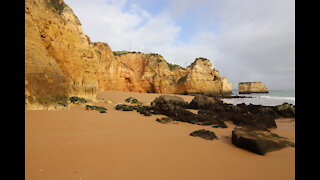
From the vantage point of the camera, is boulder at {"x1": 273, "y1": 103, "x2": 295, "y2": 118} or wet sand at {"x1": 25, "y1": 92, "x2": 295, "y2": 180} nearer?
wet sand at {"x1": 25, "y1": 92, "x2": 295, "y2": 180}

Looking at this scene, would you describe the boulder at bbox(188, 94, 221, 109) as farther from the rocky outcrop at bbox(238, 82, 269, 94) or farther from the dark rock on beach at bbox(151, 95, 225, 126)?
the rocky outcrop at bbox(238, 82, 269, 94)

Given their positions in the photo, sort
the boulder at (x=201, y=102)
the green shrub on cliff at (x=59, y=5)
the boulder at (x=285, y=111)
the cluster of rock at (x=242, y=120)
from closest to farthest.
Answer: the cluster of rock at (x=242, y=120)
the boulder at (x=285, y=111)
the boulder at (x=201, y=102)
the green shrub on cliff at (x=59, y=5)

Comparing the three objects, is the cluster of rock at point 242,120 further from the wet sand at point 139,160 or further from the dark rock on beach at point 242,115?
the wet sand at point 139,160

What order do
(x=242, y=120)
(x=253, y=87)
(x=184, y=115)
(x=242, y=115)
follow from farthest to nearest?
(x=253, y=87) → (x=242, y=115) → (x=184, y=115) → (x=242, y=120)

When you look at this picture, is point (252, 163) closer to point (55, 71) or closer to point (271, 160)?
point (271, 160)

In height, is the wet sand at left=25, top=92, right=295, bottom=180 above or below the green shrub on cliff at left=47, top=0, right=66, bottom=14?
below

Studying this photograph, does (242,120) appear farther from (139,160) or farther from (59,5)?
(59,5)

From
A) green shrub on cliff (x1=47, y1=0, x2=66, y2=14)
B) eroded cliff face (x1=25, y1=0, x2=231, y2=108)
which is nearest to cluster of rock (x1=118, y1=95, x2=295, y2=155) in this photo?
eroded cliff face (x1=25, y1=0, x2=231, y2=108)

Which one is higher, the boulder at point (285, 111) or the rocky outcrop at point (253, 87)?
the rocky outcrop at point (253, 87)

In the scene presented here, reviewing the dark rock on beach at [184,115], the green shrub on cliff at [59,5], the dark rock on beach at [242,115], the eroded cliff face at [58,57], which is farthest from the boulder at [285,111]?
the green shrub on cliff at [59,5]

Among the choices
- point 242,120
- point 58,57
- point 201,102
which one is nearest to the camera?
point 242,120

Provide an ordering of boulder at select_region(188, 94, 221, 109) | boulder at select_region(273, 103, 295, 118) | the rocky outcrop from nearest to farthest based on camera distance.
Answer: boulder at select_region(273, 103, 295, 118) → boulder at select_region(188, 94, 221, 109) → the rocky outcrop

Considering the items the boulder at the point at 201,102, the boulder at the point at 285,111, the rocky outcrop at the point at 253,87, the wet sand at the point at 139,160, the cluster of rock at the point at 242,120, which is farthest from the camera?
the rocky outcrop at the point at 253,87

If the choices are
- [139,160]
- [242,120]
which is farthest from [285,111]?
[139,160]
